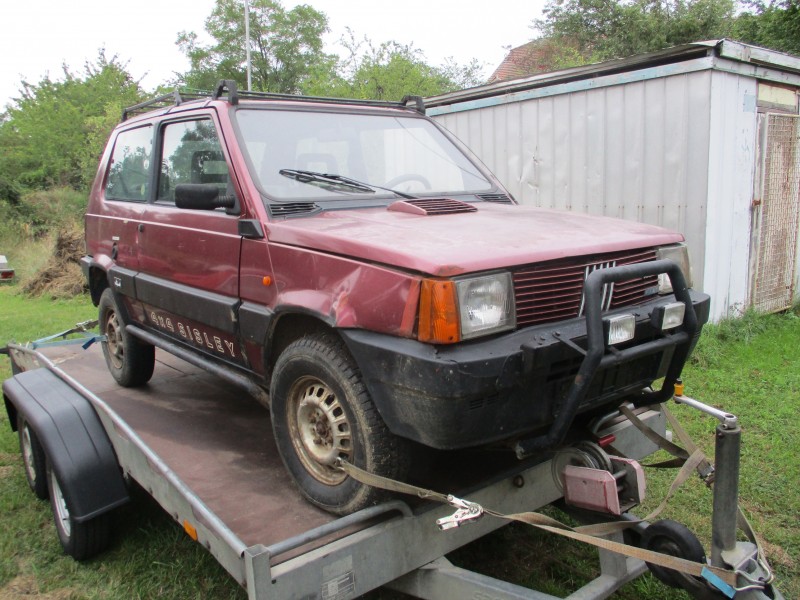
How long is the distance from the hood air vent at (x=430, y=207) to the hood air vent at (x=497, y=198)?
453 mm

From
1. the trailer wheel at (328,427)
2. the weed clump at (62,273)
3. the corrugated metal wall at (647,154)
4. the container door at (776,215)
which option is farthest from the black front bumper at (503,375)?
the weed clump at (62,273)

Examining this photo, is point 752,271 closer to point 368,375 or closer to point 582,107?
point 582,107

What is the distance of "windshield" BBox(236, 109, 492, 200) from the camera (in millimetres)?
3326

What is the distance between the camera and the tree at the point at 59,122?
92.4ft

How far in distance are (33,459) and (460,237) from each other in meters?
3.08

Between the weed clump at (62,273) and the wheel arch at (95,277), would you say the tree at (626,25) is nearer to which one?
the weed clump at (62,273)

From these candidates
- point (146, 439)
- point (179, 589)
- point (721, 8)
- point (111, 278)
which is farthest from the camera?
point (721, 8)

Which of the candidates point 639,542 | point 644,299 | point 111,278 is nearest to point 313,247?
point 644,299

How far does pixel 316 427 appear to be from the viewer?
279 cm

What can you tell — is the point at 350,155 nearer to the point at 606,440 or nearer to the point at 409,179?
the point at 409,179

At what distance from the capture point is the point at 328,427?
2.73 meters

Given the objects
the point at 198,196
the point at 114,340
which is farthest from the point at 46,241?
the point at 198,196

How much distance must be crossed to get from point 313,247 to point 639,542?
1.80 meters

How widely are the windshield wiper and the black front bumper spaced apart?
Answer: 1158 millimetres
